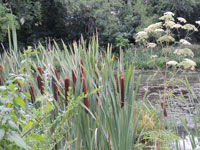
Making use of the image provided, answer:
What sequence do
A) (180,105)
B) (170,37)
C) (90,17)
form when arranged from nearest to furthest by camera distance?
(170,37)
(180,105)
(90,17)

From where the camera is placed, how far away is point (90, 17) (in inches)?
761

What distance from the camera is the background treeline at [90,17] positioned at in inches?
710

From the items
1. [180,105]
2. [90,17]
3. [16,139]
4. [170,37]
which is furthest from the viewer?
[90,17]

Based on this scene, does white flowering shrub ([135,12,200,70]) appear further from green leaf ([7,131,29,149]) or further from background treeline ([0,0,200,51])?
background treeline ([0,0,200,51])

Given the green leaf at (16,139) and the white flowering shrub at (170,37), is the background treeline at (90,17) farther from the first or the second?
the green leaf at (16,139)

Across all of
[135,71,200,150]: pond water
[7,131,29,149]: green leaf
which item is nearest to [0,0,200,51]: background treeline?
[135,71,200,150]: pond water

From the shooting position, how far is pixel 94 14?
1862cm

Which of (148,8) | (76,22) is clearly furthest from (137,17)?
(76,22)

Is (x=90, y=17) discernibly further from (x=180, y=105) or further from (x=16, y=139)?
(x=16, y=139)

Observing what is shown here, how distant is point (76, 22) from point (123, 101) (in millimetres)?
19334

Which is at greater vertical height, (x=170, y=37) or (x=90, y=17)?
(x=170, y=37)

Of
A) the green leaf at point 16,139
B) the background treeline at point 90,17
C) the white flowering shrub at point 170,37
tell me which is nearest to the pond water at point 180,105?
the white flowering shrub at point 170,37

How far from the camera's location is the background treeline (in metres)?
18.0

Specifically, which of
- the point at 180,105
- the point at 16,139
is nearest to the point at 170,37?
the point at 16,139
